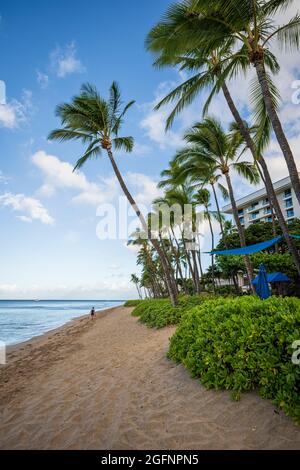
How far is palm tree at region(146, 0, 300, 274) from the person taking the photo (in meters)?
6.84

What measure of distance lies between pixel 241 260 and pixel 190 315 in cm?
1132

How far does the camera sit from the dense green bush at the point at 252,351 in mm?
3035

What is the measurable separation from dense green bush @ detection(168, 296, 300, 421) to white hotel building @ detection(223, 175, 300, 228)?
46.4 meters

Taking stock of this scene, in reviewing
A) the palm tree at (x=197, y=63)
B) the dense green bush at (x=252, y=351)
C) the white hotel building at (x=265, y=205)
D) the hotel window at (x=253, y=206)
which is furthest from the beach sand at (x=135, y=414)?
the hotel window at (x=253, y=206)

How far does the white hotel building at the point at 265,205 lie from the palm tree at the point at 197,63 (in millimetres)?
40803

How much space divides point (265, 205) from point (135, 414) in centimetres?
5675

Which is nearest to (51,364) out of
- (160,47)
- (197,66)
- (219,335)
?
(219,335)

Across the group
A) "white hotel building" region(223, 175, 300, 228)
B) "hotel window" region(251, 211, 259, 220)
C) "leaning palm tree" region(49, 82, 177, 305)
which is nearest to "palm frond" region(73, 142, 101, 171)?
"leaning palm tree" region(49, 82, 177, 305)

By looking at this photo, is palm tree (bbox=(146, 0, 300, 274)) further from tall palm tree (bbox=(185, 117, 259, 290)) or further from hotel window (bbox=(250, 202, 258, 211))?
hotel window (bbox=(250, 202, 258, 211))

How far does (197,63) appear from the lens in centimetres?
984

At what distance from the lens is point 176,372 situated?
16.0 feet

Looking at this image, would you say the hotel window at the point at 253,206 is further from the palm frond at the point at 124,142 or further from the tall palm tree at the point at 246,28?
the tall palm tree at the point at 246,28

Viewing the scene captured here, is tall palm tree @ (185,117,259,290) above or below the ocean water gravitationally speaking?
above
